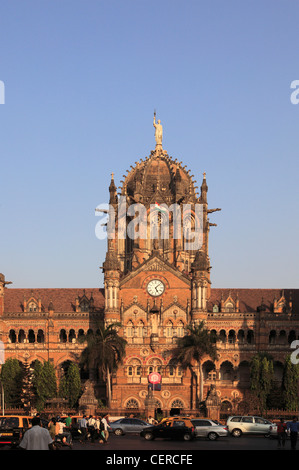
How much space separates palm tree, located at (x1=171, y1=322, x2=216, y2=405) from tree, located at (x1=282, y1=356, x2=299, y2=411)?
26.4 ft

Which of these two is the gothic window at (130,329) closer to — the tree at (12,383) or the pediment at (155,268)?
the pediment at (155,268)

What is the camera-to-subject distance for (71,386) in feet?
316

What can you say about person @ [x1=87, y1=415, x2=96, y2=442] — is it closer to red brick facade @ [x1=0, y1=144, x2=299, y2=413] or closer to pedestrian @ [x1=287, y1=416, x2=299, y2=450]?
Answer: pedestrian @ [x1=287, y1=416, x2=299, y2=450]

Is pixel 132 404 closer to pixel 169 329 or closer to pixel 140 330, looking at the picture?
pixel 140 330

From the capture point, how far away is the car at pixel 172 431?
57438mm

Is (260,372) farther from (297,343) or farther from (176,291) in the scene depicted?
(176,291)

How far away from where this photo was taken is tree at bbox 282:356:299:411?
302 feet

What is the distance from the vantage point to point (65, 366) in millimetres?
104812

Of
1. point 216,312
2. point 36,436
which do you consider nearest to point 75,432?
point 36,436

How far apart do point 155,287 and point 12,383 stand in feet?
64.6

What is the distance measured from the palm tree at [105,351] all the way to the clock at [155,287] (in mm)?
7189

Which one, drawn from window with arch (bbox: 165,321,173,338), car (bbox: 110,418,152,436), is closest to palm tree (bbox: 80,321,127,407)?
window with arch (bbox: 165,321,173,338)

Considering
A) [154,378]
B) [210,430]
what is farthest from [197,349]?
[210,430]

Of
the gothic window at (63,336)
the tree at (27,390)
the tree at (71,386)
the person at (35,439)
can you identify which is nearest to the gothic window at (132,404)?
the tree at (71,386)
